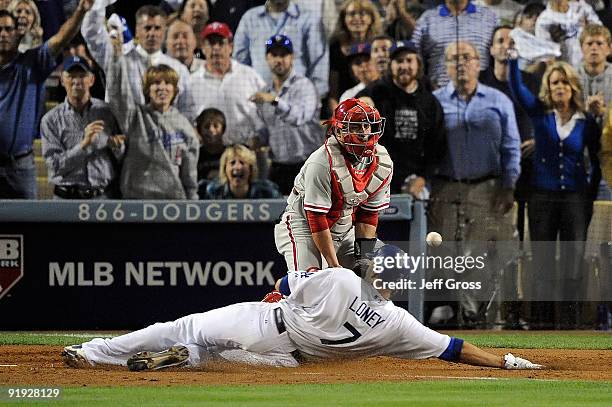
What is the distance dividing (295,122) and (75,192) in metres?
2.46

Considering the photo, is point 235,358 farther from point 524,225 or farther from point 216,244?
point 524,225

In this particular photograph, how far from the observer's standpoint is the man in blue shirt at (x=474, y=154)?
11.9 m

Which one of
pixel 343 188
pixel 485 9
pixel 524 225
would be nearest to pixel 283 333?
pixel 343 188

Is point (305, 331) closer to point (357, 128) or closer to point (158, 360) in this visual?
point (158, 360)

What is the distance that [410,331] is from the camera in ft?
23.4

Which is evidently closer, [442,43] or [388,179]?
[388,179]

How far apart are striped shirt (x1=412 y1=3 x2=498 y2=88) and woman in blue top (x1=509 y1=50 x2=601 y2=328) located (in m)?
0.36

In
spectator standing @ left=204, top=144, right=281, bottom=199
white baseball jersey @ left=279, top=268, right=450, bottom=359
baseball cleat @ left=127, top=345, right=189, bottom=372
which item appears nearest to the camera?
white baseball jersey @ left=279, top=268, right=450, bottom=359

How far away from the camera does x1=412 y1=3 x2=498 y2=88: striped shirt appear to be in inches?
471

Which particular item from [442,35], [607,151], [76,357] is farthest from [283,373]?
[607,151]

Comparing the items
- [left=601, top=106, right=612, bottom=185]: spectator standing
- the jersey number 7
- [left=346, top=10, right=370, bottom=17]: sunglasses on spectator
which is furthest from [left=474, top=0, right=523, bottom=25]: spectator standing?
the jersey number 7

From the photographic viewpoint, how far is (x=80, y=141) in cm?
1173

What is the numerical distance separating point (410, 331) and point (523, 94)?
5.57 m

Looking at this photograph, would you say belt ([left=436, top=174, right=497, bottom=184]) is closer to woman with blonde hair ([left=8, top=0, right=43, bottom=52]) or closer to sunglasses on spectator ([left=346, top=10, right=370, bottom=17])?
sunglasses on spectator ([left=346, top=10, right=370, bottom=17])
